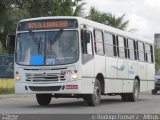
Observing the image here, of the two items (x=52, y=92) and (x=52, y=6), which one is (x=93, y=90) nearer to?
(x=52, y=92)

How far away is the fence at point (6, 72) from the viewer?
3516cm

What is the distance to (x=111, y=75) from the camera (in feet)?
75.2

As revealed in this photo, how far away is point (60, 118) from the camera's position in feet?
47.9

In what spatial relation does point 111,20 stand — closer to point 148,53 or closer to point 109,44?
point 148,53

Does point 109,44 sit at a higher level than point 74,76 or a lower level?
higher

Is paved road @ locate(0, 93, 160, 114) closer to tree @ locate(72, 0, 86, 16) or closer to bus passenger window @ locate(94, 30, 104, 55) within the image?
bus passenger window @ locate(94, 30, 104, 55)

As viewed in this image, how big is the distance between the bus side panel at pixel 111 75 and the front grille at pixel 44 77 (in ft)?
9.25

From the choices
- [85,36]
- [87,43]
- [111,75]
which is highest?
[85,36]

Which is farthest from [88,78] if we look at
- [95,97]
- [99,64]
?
[99,64]

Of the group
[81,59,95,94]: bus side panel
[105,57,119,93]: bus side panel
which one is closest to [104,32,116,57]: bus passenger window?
[105,57,119,93]: bus side panel

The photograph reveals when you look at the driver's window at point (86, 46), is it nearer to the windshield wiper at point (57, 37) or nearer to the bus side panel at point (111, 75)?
the windshield wiper at point (57, 37)

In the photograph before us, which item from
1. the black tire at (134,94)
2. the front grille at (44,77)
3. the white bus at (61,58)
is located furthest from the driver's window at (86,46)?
the black tire at (134,94)

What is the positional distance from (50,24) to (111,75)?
381cm

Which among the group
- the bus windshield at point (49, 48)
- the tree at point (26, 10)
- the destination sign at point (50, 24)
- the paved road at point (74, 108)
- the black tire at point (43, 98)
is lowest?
the paved road at point (74, 108)
